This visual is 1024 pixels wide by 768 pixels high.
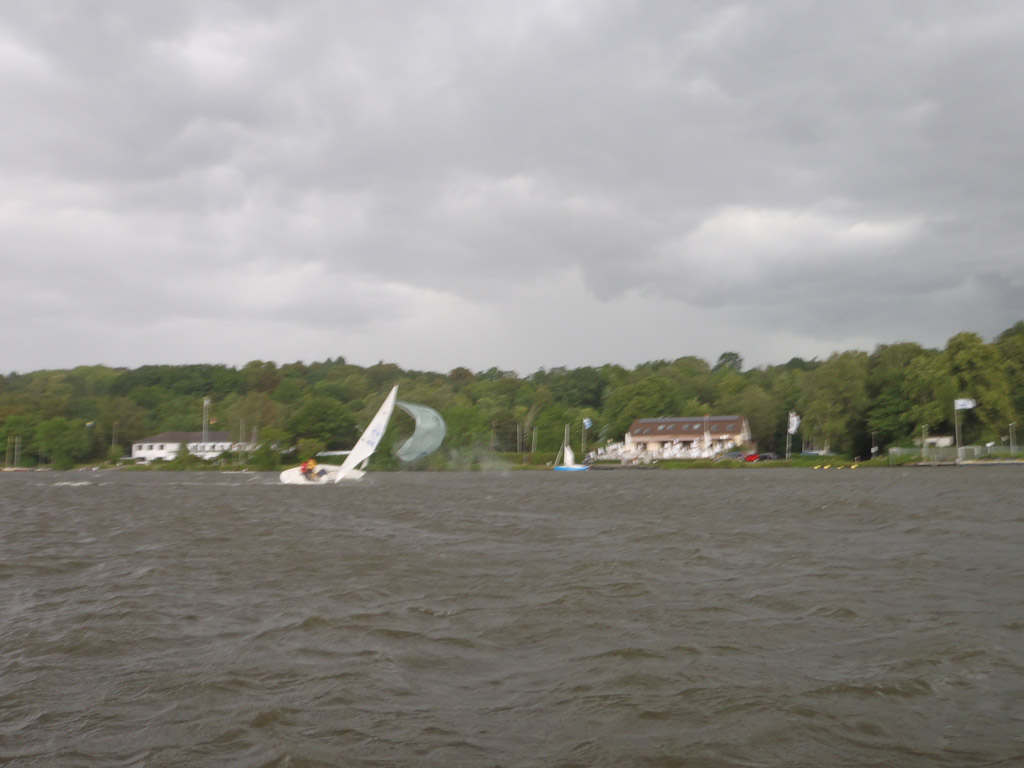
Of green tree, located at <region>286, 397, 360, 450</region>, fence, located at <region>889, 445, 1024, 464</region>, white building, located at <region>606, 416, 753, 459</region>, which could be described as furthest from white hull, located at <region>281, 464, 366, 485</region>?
white building, located at <region>606, 416, 753, 459</region>

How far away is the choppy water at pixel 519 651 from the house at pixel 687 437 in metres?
66.8

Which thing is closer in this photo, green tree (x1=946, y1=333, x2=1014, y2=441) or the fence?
the fence

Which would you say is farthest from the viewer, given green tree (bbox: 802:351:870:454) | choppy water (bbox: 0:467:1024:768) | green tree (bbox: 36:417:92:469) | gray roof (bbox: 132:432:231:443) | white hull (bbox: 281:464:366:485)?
gray roof (bbox: 132:432:231:443)

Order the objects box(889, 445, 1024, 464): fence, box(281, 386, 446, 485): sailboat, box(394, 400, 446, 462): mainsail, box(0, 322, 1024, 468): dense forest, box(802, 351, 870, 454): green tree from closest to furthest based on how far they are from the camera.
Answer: box(281, 386, 446, 485): sailboat < box(394, 400, 446, 462): mainsail < box(889, 445, 1024, 464): fence < box(0, 322, 1024, 468): dense forest < box(802, 351, 870, 454): green tree

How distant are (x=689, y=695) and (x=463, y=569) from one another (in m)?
5.96

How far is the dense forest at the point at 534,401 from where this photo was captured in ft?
215

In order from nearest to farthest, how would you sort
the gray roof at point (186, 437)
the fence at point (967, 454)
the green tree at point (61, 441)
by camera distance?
the fence at point (967, 454)
the green tree at point (61, 441)
the gray roof at point (186, 437)

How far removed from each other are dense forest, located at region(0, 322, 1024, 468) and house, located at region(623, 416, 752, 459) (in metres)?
4.53

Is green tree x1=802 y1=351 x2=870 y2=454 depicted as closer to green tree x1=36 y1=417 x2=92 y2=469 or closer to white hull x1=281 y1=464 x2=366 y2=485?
white hull x1=281 y1=464 x2=366 y2=485

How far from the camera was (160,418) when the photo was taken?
118 metres

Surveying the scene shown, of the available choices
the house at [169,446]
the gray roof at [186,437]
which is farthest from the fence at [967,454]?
the gray roof at [186,437]

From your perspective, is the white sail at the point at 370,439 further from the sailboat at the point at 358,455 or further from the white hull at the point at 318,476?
the white hull at the point at 318,476

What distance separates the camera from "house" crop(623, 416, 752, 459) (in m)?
80.8

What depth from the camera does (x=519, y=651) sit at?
6.96 meters
